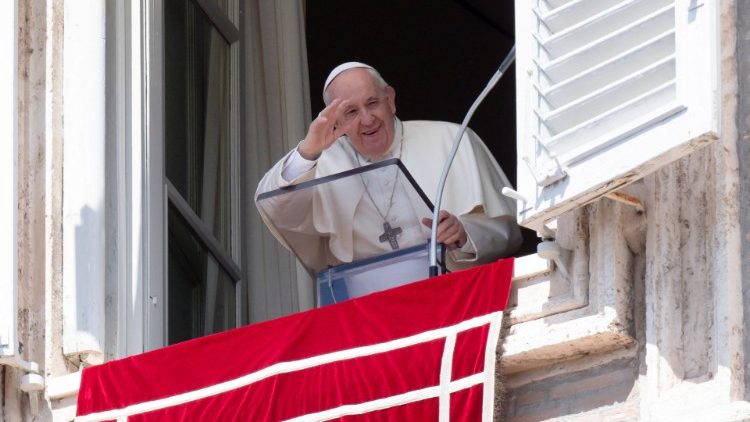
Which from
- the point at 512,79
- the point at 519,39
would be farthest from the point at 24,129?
the point at 512,79

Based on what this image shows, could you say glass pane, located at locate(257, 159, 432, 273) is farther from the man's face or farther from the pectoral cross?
the man's face

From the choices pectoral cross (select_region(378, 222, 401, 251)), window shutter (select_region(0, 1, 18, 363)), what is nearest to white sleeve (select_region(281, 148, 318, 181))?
pectoral cross (select_region(378, 222, 401, 251))

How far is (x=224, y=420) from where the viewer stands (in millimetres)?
5875

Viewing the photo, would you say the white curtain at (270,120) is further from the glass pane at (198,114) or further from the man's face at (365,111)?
the man's face at (365,111)

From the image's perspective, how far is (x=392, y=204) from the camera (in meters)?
6.51

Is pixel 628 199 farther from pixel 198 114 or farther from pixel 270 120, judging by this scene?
pixel 270 120

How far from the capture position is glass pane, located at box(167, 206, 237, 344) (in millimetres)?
6840

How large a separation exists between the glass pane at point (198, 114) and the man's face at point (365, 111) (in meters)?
0.47

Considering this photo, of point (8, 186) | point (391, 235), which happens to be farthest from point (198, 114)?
point (8, 186)

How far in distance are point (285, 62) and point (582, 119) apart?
2.36m

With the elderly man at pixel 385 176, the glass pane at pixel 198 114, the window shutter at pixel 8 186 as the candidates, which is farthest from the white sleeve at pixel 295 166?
the window shutter at pixel 8 186

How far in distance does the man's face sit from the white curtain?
22.7 inches

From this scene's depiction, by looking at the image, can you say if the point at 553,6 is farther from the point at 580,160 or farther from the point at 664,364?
the point at 664,364

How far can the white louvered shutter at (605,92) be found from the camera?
5223 mm
